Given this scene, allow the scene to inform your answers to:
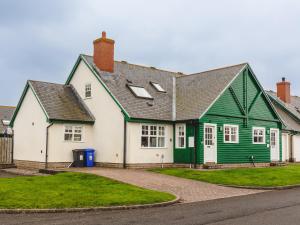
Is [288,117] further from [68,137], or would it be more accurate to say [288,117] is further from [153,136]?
[68,137]

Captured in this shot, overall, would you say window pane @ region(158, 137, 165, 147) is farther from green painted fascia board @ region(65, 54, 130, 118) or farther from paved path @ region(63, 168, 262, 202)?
paved path @ region(63, 168, 262, 202)

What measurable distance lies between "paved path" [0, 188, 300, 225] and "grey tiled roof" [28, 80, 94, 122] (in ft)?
46.9

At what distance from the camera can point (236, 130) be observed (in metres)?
28.9

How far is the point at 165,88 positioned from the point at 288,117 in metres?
15.9

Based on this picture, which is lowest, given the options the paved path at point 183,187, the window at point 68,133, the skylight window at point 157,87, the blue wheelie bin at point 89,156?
the paved path at point 183,187

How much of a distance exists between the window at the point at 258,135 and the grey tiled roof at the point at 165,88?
15.4 ft

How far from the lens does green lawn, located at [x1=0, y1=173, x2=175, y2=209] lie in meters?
12.5

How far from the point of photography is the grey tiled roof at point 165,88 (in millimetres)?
26297

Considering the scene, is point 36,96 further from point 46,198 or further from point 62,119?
point 46,198

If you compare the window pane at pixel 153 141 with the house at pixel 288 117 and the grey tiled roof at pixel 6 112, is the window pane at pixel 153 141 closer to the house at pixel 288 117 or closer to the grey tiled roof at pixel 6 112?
the house at pixel 288 117

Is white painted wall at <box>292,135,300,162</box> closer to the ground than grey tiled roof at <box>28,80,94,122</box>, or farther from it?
closer to the ground

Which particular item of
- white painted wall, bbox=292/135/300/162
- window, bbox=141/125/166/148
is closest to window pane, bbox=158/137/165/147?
window, bbox=141/125/166/148

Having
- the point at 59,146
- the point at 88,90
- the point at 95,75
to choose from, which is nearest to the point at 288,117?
the point at 88,90

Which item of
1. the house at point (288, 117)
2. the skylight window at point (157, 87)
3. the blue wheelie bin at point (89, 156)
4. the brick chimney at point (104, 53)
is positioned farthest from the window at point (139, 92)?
the house at point (288, 117)
